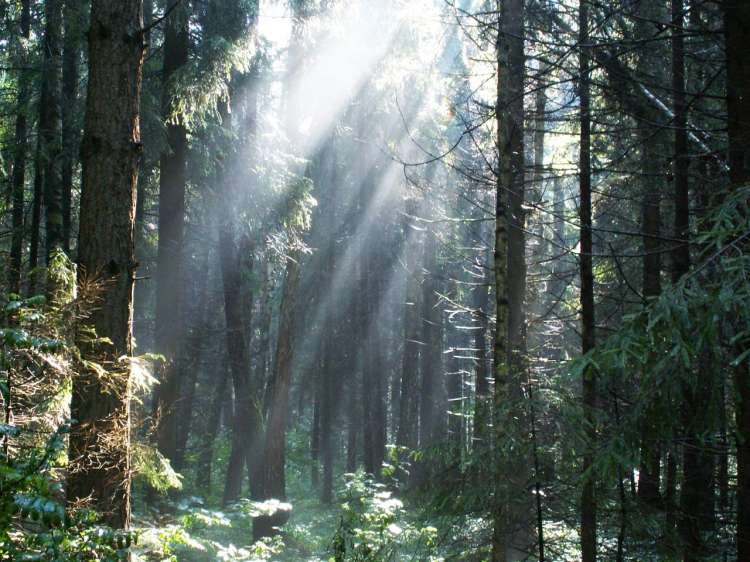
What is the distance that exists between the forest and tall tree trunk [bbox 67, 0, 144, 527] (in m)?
0.02

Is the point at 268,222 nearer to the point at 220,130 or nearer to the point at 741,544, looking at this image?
the point at 220,130

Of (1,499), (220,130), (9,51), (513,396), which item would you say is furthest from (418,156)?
(1,499)

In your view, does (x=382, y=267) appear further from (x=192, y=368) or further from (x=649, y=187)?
(x=649, y=187)

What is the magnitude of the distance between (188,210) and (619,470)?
15094mm

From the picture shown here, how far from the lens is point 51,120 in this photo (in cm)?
1170

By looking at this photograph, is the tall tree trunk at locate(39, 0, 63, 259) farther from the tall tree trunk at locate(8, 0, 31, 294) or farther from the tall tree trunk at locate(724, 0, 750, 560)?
the tall tree trunk at locate(724, 0, 750, 560)

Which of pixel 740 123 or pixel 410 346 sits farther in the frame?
pixel 410 346

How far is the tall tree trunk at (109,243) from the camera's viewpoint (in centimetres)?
484

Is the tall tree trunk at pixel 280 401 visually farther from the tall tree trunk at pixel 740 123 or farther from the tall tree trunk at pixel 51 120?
the tall tree trunk at pixel 740 123

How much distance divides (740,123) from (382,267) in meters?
19.5

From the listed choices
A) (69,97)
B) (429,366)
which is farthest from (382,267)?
(69,97)

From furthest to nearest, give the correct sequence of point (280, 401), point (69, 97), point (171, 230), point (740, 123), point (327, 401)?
point (327, 401) → point (280, 401) → point (69, 97) → point (171, 230) → point (740, 123)

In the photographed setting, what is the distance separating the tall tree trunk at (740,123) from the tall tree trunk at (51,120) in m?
10.3

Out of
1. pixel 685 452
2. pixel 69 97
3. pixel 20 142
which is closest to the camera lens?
pixel 685 452
